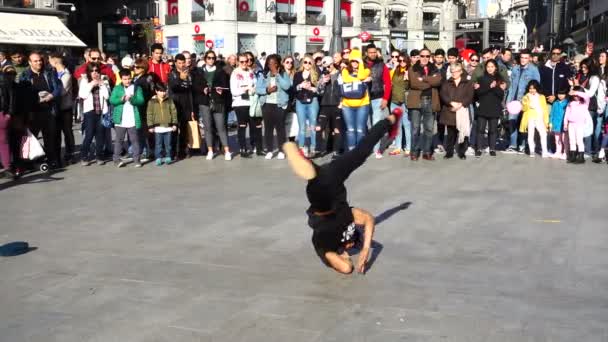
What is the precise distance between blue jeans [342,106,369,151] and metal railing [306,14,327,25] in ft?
139

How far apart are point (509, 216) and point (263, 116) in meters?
5.83

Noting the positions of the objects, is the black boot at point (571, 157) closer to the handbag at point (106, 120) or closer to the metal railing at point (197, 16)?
the handbag at point (106, 120)

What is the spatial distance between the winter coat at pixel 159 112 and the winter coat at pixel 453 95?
4602 mm

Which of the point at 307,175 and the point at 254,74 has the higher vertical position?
the point at 254,74

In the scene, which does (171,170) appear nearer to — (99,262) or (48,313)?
(99,262)

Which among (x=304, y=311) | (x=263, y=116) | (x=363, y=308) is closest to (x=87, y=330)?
(x=304, y=311)

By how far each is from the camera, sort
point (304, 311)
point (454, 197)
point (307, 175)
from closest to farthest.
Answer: point (304, 311), point (307, 175), point (454, 197)

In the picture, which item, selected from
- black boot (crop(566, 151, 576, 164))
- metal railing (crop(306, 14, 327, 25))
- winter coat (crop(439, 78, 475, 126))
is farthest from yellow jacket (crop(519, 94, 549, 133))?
metal railing (crop(306, 14, 327, 25))

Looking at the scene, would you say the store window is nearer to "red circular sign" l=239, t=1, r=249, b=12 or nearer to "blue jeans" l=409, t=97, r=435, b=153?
"red circular sign" l=239, t=1, r=249, b=12

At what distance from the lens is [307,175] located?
5594mm

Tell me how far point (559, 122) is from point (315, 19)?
43037 mm

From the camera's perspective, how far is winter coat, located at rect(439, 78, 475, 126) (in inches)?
480

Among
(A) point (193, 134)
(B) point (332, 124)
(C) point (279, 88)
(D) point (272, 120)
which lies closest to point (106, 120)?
(A) point (193, 134)

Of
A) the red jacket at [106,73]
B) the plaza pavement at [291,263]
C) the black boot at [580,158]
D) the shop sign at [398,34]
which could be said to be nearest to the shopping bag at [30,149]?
the plaza pavement at [291,263]
